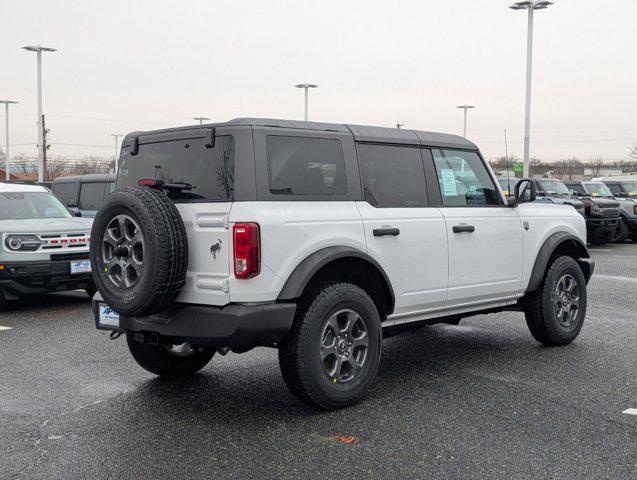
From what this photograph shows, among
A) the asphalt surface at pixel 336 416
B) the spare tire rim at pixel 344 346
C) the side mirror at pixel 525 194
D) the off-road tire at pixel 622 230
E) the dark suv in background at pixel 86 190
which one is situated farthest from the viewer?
the off-road tire at pixel 622 230

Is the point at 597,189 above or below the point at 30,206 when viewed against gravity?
above

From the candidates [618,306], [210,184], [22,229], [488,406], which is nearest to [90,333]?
[22,229]

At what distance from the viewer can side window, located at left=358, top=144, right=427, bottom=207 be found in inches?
220

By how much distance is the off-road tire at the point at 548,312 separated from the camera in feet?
22.6

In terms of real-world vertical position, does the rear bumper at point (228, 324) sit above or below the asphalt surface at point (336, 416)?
above

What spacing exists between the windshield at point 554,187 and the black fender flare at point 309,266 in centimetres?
1644

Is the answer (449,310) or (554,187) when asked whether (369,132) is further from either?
(554,187)

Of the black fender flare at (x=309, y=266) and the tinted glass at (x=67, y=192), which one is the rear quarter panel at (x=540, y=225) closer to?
the black fender flare at (x=309, y=266)

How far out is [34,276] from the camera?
9180 mm

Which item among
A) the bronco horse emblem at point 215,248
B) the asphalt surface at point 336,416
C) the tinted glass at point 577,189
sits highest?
the tinted glass at point 577,189

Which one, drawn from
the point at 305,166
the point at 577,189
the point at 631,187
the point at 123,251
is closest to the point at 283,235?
the point at 305,166

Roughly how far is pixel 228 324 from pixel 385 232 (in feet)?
4.64

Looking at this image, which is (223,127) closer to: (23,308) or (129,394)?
(129,394)

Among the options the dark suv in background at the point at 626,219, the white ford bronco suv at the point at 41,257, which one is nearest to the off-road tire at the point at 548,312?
the white ford bronco suv at the point at 41,257
